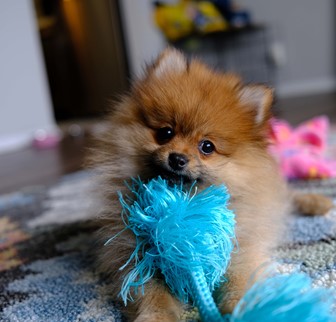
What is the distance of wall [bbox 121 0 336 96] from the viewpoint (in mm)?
5906

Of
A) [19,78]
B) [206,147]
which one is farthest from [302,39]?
[206,147]

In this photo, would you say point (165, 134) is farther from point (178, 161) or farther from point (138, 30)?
point (138, 30)

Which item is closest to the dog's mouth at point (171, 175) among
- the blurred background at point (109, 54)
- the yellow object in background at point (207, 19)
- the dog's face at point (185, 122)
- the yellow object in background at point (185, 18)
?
the dog's face at point (185, 122)

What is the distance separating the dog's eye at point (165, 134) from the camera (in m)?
1.00

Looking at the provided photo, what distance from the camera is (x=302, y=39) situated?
6.09 m

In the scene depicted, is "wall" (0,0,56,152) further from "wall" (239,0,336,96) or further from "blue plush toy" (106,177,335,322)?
"wall" (239,0,336,96)

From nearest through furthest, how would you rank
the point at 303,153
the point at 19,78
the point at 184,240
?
1. the point at 184,240
2. the point at 303,153
3. the point at 19,78

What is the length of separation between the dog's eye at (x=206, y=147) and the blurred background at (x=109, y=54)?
176cm

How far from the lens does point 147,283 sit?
0.89 m

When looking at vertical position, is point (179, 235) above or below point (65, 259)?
above

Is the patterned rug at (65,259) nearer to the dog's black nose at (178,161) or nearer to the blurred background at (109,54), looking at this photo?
the dog's black nose at (178,161)

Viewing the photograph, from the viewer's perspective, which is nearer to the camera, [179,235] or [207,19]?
[179,235]

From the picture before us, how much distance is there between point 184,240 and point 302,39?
19.3 ft

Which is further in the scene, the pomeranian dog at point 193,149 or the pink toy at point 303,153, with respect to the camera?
the pink toy at point 303,153
